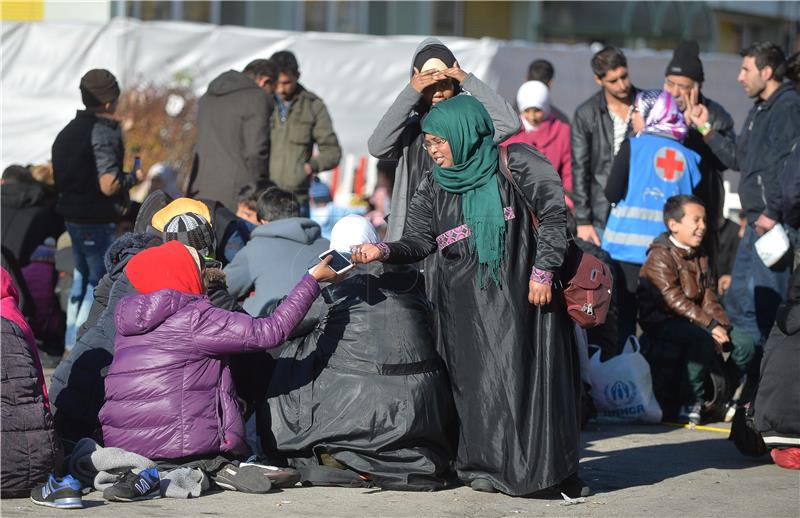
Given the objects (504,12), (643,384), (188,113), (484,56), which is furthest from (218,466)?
(504,12)

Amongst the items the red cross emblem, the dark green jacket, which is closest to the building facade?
the dark green jacket

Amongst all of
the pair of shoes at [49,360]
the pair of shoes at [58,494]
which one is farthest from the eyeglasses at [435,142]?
the pair of shoes at [49,360]

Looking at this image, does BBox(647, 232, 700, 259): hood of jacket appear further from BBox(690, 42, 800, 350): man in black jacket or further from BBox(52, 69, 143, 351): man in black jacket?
BBox(52, 69, 143, 351): man in black jacket

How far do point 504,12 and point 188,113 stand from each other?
14579 millimetres

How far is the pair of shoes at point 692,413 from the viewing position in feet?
27.6

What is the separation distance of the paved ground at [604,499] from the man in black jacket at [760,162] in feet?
5.60

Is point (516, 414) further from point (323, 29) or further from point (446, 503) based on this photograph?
point (323, 29)

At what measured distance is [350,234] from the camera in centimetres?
627

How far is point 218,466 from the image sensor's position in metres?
5.95

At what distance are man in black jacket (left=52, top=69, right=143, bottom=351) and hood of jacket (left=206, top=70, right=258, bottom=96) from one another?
85cm

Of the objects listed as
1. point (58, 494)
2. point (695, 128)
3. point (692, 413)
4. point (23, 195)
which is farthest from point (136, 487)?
point (23, 195)

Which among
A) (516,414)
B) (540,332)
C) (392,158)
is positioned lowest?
(516,414)

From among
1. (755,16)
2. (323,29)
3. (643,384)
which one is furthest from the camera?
(755,16)

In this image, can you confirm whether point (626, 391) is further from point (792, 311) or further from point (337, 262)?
point (337, 262)
